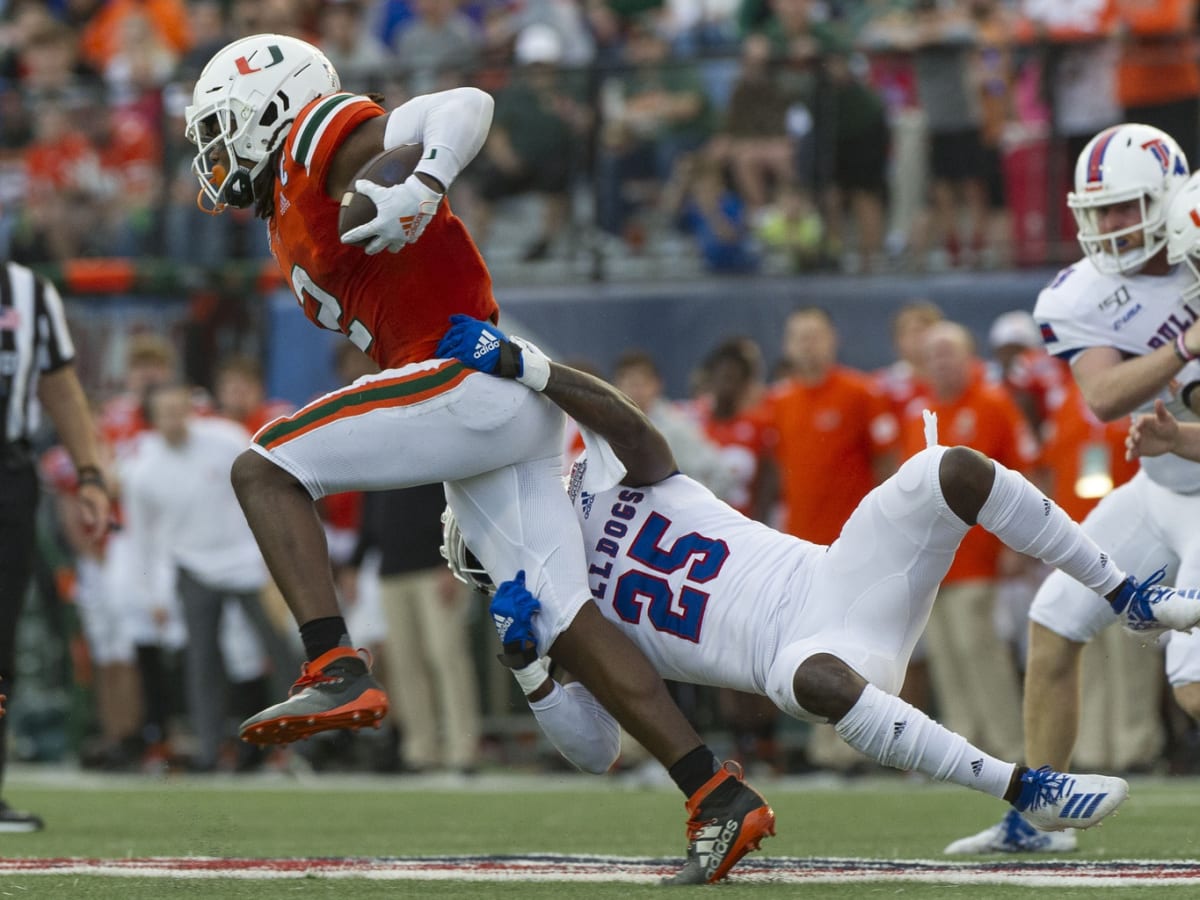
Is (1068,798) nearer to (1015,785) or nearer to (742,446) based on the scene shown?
(1015,785)

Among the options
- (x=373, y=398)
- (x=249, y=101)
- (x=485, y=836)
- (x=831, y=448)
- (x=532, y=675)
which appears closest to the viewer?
(x=373, y=398)

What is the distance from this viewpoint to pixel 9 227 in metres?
13.2

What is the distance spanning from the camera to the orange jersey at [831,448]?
9.54 meters

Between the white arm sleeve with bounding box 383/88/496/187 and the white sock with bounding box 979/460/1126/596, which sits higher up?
the white arm sleeve with bounding box 383/88/496/187

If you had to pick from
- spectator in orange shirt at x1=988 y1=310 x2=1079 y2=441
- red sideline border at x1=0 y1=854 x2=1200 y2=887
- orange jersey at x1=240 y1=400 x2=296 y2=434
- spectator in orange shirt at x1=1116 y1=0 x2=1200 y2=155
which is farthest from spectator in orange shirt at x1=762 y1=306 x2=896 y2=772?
red sideline border at x1=0 y1=854 x2=1200 y2=887

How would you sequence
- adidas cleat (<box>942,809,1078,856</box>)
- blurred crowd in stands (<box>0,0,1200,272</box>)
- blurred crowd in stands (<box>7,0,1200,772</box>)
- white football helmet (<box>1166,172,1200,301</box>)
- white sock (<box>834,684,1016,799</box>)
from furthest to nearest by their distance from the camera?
blurred crowd in stands (<box>0,0,1200,272</box>)
blurred crowd in stands (<box>7,0,1200,772</box>)
adidas cleat (<box>942,809,1078,856</box>)
white football helmet (<box>1166,172,1200,301</box>)
white sock (<box>834,684,1016,799</box>)

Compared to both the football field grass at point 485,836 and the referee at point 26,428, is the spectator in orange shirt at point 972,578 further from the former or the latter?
the referee at point 26,428

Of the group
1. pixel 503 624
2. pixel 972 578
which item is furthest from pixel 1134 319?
pixel 972 578

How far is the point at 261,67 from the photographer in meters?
5.30

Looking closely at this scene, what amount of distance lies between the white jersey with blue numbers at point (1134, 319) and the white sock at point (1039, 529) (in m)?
0.70

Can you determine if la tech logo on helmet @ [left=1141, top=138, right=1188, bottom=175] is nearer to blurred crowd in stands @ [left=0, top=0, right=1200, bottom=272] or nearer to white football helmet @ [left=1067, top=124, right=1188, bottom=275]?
white football helmet @ [left=1067, top=124, right=1188, bottom=275]

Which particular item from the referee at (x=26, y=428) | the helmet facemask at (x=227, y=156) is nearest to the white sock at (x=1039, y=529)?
the helmet facemask at (x=227, y=156)

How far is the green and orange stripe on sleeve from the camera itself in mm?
5031

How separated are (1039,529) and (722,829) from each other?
1014mm
